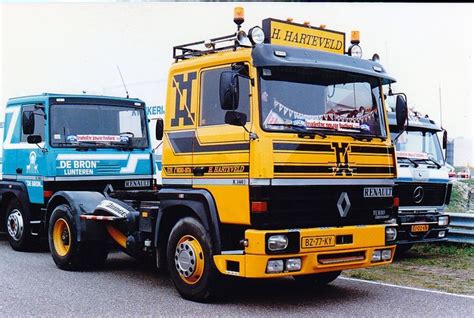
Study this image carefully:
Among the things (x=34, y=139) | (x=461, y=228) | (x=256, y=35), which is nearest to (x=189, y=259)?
(x=256, y=35)

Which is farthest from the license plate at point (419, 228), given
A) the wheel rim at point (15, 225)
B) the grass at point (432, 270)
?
the wheel rim at point (15, 225)

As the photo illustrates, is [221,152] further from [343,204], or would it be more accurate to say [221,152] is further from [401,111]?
[401,111]

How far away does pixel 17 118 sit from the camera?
11.3 meters

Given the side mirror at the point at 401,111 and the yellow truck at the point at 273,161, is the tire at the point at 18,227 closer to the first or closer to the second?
the yellow truck at the point at 273,161

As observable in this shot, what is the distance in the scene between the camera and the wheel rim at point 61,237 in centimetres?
943

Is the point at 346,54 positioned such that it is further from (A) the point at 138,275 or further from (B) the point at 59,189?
(B) the point at 59,189

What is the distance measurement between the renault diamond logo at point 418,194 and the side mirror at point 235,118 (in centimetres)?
450

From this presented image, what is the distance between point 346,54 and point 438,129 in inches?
160

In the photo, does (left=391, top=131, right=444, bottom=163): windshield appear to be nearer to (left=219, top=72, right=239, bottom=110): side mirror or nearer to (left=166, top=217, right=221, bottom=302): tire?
(left=166, top=217, right=221, bottom=302): tire

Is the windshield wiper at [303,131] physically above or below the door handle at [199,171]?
above

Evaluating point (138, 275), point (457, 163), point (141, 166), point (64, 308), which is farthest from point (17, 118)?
point (457, 163)

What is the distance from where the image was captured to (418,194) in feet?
33.6

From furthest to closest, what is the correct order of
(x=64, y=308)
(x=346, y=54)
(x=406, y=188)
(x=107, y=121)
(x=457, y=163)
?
(x=457, y=163) < (x=107, y=121) < (x=406, y=188) < (x=346, y=54) < (x=64, y=308)

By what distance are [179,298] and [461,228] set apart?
5446 millimetres
